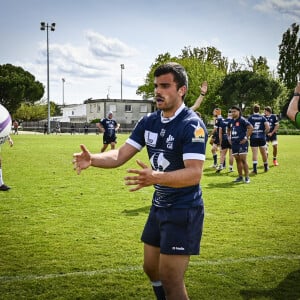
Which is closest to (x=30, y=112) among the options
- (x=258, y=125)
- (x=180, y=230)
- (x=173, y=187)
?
(x=258, y=125)

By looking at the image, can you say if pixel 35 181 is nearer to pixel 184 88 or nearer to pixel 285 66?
pixel 184 88

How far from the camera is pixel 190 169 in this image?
346 centimetres

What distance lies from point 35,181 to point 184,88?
11350 millimetres

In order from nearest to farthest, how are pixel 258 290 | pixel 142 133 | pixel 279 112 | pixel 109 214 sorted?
pixel 142 133 → pixel 258 290 → pixel 109 214 → pixel 279 112

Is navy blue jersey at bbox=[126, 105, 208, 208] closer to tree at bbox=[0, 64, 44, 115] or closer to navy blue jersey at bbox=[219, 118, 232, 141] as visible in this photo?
navy blue jersey at bbox=[219, 118, 232, 141]

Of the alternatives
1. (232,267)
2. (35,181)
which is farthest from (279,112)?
(232,267)

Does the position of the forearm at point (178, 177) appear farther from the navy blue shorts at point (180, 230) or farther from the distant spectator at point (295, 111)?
the distant spectator at point (295, 111)

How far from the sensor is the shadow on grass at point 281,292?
16.6 feet

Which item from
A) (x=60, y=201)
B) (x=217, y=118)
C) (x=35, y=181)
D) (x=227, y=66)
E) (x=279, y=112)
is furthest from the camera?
(x=227, y=66)

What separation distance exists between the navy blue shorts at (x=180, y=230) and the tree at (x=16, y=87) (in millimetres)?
82207

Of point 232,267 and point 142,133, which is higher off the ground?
point 142,133

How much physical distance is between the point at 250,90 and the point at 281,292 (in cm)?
7276

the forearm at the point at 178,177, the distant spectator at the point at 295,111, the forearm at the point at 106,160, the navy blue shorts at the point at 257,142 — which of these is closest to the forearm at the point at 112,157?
the forearm at the point at 106,160

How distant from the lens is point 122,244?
7016 millimetres
